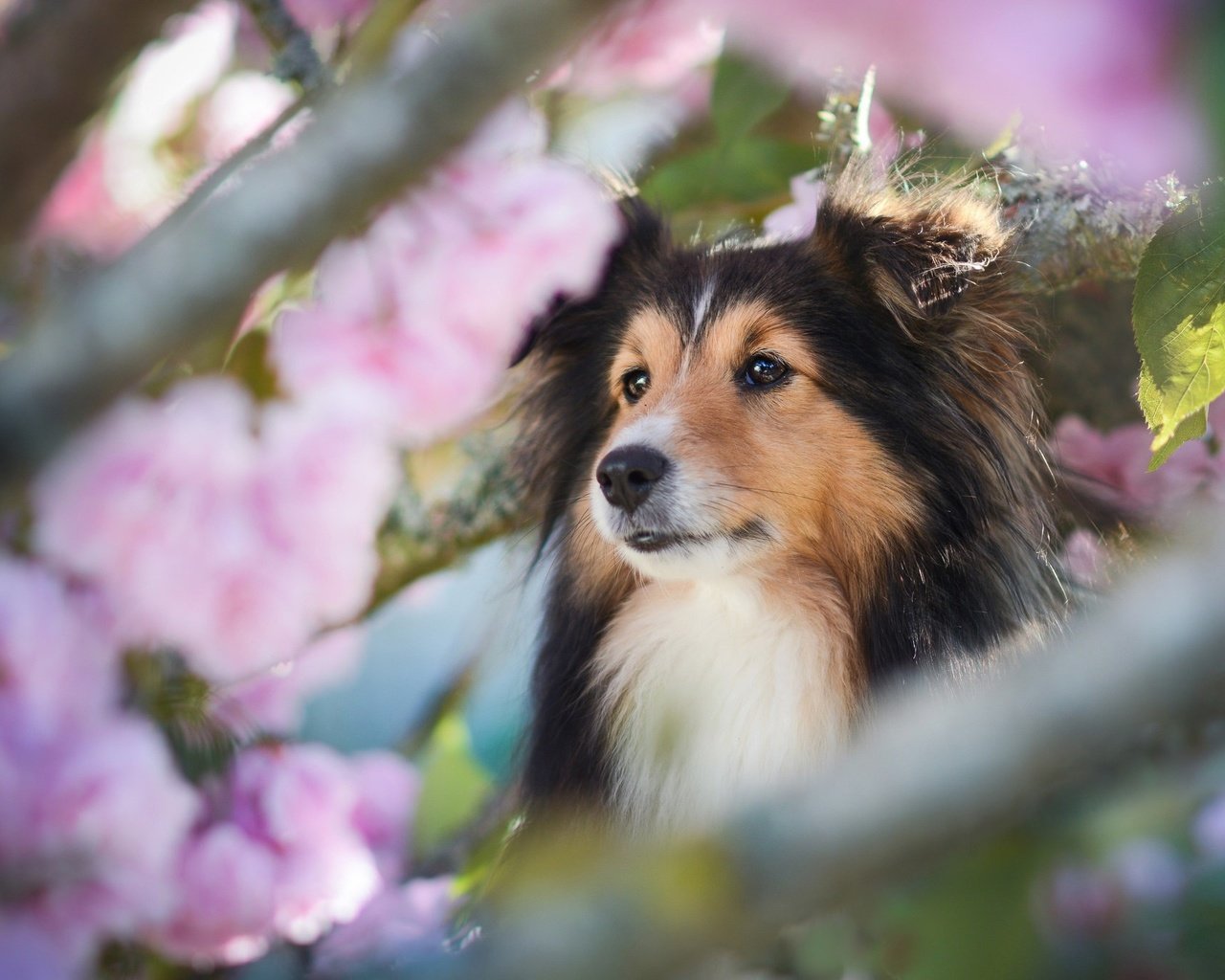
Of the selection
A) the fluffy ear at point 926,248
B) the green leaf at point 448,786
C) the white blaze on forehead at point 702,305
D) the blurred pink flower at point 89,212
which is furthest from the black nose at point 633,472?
the green leaf at point 448,786

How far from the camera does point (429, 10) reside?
1042mm

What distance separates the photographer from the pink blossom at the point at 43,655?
1098mm

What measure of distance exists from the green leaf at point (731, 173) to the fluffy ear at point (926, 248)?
1.01ft

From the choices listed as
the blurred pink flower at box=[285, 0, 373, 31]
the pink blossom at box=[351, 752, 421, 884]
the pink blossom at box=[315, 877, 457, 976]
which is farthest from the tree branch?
the pink blossom at box=[351, 752, 421, 884]

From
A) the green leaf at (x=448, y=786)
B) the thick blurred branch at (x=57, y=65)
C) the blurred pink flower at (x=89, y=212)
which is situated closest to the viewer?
the thick blurred branch at (x=57, y=65)

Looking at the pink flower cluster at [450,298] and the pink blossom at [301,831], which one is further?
the pink blossom at [301,831]

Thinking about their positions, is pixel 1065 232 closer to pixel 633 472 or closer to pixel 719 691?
pixel 633 472

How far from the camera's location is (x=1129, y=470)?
250cm

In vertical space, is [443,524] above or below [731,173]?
below

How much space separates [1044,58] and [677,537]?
60.8 inches

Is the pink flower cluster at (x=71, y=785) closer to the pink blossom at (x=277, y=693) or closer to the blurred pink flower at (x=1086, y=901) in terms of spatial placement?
the pink blossom at (x=277, y=693)

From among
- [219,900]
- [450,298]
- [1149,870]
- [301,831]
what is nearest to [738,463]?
[450,298]

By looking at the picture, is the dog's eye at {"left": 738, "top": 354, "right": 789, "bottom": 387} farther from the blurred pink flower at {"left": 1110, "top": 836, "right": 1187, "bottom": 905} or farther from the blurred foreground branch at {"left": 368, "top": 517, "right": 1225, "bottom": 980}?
the blurred foreground branch at {"left": 368, "top": 517, "right": 1225, "bottom": 980}

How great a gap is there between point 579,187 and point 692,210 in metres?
0.80
